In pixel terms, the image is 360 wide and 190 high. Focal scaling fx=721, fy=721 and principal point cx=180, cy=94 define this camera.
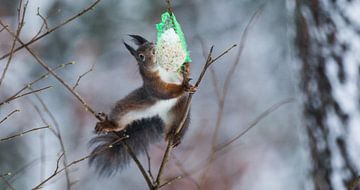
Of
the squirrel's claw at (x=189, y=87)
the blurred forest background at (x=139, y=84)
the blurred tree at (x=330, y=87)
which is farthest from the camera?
the blurred forest background at (x=139, y=84)

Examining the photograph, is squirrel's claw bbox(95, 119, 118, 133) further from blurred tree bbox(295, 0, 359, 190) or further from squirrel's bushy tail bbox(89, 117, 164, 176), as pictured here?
blurred tree bbox(295, 0, 359, 190)

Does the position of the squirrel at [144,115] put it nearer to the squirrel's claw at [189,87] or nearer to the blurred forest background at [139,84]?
the squirrel's claw at [189,87]

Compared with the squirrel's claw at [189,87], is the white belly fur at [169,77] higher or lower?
higher

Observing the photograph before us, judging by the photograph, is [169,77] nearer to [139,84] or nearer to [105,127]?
[105,127]

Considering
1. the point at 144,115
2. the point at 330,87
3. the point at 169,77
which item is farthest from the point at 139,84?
the point at 169,77

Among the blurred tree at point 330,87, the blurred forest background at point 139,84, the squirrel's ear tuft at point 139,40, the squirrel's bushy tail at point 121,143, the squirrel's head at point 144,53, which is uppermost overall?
the blurred forest background at point 139,84

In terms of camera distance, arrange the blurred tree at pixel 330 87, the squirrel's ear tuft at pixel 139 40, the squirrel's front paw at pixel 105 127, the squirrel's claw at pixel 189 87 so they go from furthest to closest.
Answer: the blurred tree at pixel 330 87, the squirrel's front paw at pixel 105 127, the squirrel's ear tuft at pixel 139 40, the squirrel's claw at pixel 189 87

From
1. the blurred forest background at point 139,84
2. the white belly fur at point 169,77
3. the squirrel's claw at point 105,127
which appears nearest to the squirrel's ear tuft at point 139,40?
the white belly fur at point 169,77

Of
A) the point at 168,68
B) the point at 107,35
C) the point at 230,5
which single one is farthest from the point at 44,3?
the point at 168,68

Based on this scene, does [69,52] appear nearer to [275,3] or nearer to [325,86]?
[275,3]
